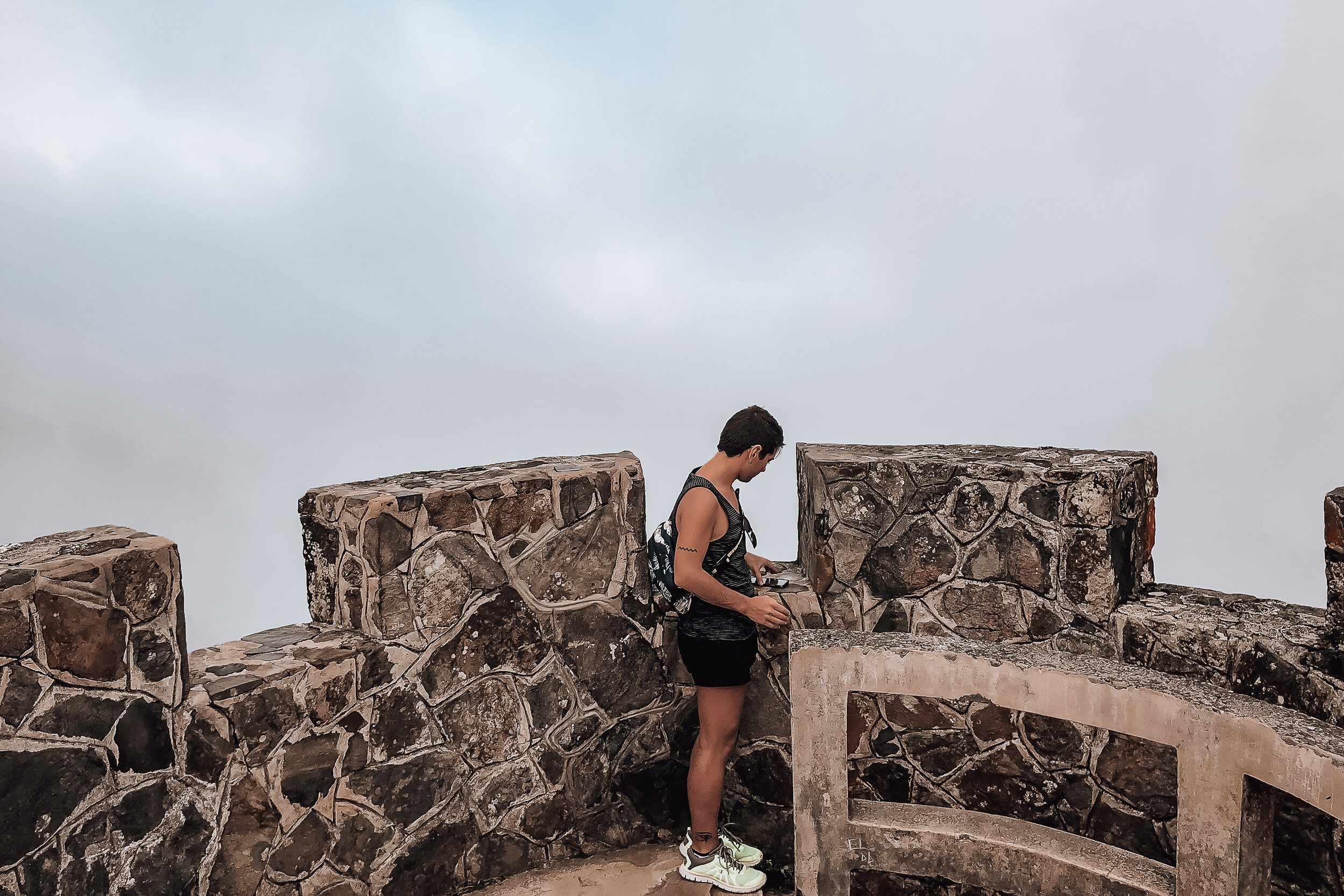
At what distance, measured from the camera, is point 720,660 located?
3006 millimetres

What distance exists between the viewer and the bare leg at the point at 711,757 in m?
3.07

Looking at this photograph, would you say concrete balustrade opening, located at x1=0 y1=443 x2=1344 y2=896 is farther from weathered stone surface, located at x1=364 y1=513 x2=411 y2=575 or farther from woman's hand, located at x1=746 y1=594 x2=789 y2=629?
woman's hand, located at x1=746 y1=594 x2=789 y2=629

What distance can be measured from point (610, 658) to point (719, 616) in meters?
0.57

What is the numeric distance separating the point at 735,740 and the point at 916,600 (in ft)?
3.13

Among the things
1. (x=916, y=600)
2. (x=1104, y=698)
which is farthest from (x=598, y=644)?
(x=1104, y=698)

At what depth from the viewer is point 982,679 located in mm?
2551

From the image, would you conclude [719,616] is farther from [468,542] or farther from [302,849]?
[302,849]

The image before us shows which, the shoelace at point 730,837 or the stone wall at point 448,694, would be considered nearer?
the stone wall at point 448,694

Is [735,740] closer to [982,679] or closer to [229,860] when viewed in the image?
[982,679]

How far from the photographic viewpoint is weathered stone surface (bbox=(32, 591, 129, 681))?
2.07 metres

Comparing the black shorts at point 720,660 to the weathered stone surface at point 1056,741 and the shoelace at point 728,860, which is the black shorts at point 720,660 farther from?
the weathered stone surface at point 1056,741

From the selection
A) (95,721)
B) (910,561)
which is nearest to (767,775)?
(910,561)

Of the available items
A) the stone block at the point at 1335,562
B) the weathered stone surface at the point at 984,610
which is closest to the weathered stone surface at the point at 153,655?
the weathered stone surface at the point at 984,610

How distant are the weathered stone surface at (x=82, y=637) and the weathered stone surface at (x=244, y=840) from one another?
0.56m
